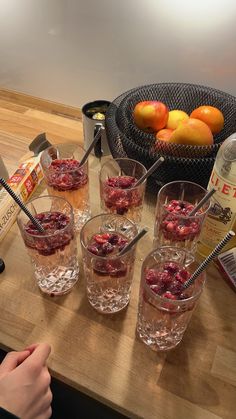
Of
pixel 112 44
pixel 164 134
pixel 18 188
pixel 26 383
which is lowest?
pixel 26 383

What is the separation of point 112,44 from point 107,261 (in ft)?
2.44

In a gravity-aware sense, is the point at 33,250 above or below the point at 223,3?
below

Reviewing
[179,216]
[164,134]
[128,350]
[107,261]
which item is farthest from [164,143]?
[128,350]

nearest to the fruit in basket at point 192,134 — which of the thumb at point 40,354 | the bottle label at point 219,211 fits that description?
the bottle label at point 219,211

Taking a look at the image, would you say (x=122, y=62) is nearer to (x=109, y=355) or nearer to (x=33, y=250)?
(x=33, y=250)

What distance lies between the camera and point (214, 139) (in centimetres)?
81

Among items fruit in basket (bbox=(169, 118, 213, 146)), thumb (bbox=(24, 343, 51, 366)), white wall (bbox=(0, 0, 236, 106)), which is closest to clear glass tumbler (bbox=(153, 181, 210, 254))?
fruit in basket (bbox=(169, 118, 213, 146))

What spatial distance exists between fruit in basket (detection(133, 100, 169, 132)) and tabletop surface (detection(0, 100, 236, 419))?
0.34m

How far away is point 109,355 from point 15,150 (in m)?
0.65

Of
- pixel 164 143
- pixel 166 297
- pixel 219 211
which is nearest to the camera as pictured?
pixel 166 297

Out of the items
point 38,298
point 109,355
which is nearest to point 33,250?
point 38,298

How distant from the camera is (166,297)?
50 cm

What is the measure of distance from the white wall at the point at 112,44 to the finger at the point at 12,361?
2.75 ft

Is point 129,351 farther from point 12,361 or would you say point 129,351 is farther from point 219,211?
point 219,211
